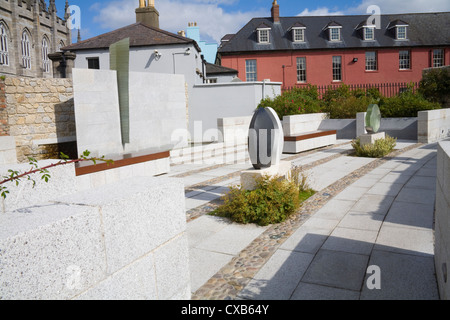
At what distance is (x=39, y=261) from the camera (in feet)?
6.13

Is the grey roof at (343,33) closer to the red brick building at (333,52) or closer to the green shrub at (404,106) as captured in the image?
the red brick building at (333,52)

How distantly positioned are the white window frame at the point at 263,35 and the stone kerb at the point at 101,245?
104 ft

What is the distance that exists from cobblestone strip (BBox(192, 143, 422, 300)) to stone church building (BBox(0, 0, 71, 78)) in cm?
3197

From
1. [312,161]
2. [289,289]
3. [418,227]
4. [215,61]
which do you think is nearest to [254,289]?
[289,289]

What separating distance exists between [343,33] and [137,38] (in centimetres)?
2134

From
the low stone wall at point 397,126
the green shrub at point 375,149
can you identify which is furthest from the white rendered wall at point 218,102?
the green shrub at point 375,149

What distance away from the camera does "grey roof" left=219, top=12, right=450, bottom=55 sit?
32.7 metres

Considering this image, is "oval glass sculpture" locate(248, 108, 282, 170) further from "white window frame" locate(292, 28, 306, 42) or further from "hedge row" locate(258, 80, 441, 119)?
"white window frame" locate(292, 28, 306, 42)

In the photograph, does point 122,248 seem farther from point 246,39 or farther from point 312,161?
point 246,39

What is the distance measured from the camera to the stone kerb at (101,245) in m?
1.82

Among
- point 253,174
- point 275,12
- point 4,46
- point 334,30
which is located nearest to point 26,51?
point 4,46

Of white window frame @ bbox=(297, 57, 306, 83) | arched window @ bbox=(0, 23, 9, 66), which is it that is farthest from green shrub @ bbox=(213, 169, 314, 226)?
arched window @ bbox=(0, 23, 9, 66)

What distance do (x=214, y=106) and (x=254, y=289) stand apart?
1663 cm

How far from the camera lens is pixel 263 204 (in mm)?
5766
